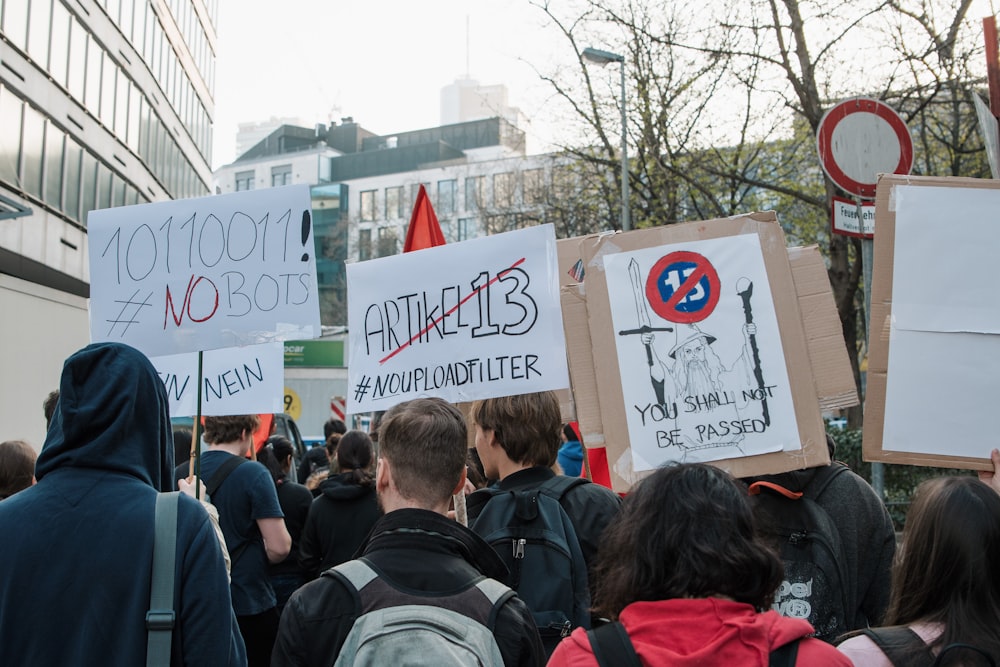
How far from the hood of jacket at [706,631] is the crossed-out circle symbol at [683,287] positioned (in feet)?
4.75

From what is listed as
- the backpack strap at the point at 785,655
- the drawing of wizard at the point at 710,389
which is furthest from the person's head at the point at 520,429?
the backpack strap at the point at 785,655

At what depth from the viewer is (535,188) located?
25641mm

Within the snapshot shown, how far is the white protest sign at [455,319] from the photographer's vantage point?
3707mm

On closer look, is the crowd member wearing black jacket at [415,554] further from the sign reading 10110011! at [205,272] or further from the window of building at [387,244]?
the window of building at [387,244]

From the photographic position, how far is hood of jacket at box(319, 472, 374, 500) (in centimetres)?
507

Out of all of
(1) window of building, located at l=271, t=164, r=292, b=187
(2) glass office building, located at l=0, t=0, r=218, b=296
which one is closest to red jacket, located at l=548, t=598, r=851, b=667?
(2) glass office building, located at l=0, t=0, r=218, b=296

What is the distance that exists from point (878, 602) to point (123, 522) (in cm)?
222

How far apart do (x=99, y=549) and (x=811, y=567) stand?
195cm

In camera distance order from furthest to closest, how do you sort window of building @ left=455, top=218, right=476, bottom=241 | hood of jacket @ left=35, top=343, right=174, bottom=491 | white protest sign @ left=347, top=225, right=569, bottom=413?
window of building @ left=455, top=218, right=476, bottom=241 < white protest sign @ left=347, top=225, right=569, bottom=413 < hood of jacket @ left=35, top=343, right=174, bottom=491

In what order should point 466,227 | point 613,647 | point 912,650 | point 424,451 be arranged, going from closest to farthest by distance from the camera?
point 613,647 → point 912,650 → point 424,451 → point 466,227

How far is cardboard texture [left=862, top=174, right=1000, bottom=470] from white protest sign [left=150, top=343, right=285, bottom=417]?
2.64 metres

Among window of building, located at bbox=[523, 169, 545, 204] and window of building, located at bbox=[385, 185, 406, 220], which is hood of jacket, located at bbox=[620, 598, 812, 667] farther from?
window of building, located at bbox=[385, 185, 406, 220]

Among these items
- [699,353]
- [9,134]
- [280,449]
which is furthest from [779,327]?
[9,134]

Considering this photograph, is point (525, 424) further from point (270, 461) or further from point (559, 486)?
point (270, 461)
